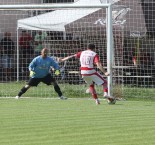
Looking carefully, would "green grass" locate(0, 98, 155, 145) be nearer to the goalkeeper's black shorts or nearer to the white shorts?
the white shorts

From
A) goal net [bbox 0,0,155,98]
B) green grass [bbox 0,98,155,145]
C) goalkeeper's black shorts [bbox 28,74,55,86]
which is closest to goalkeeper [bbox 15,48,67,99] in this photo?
goalkeeper's black shorts [bbox 28,74,55,86]

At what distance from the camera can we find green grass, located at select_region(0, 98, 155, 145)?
11995mm

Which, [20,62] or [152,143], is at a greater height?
[20,62]

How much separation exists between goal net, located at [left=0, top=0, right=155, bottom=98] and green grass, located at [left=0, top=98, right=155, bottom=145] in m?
5.08

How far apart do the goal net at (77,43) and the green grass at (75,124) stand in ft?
16.7

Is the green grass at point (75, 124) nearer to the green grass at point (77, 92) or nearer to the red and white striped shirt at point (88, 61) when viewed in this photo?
the red and white striped shirt at point (88, 61)

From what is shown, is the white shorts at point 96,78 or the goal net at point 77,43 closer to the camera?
the white shorts at point 96,78

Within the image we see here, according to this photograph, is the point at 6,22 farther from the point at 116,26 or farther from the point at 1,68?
the point at 116,26

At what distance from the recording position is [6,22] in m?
28.8

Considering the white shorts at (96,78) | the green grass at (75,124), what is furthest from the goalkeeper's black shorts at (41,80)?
the green grass at (75,124)

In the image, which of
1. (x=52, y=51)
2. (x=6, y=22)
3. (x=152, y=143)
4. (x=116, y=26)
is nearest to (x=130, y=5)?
(x=116, y=26)

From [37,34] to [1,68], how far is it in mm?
2046

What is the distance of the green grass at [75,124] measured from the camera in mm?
11995

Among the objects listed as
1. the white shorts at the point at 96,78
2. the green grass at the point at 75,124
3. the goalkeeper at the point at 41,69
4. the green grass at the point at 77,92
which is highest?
the goalkeeper at the point at 41,69
